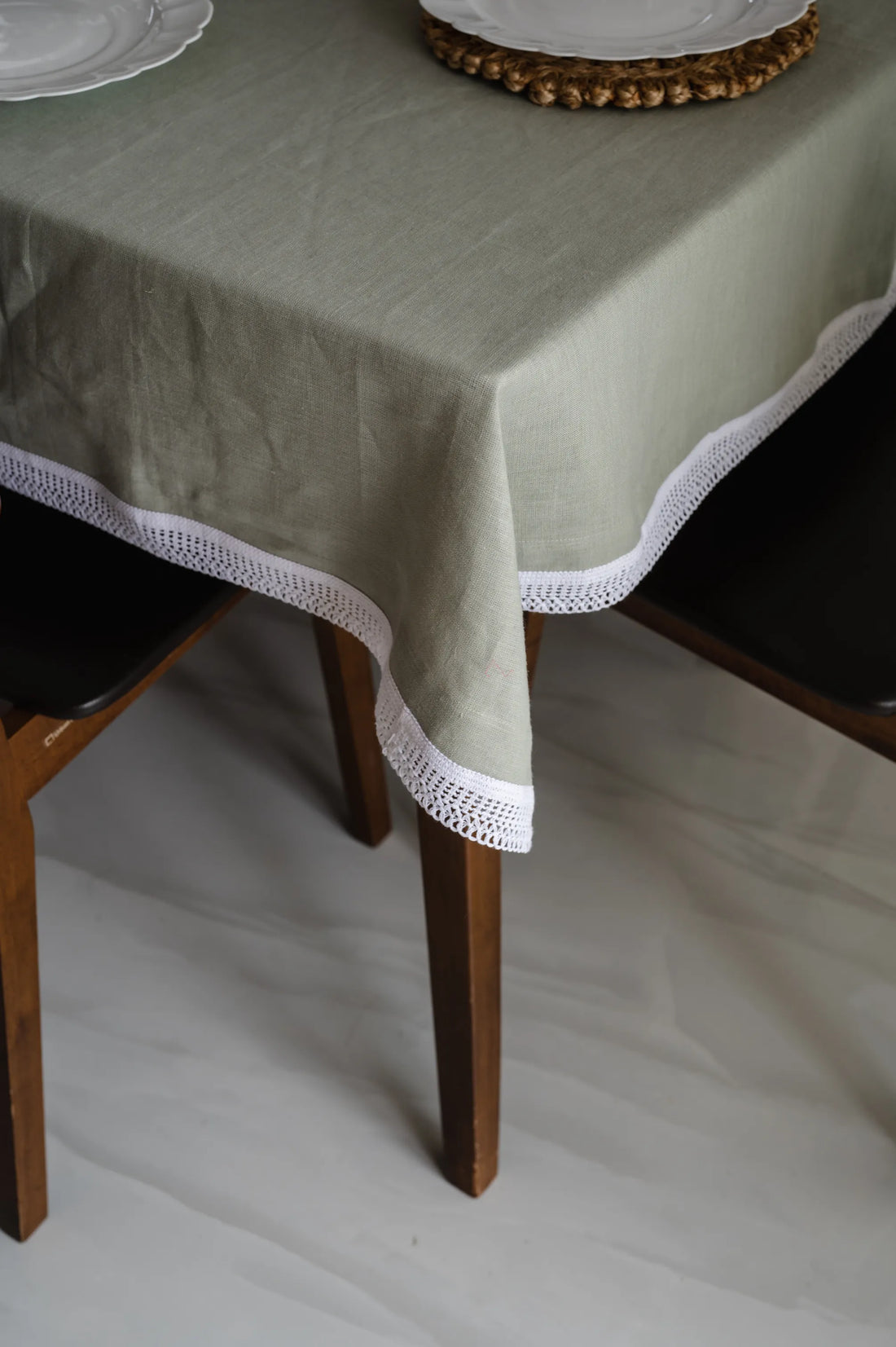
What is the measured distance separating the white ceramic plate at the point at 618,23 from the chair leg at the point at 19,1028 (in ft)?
1.97

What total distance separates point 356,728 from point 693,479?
0.53 meters

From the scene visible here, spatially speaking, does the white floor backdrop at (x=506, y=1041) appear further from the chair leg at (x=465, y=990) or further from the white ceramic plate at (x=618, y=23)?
the white ceramic plate at (x=618, y=23)

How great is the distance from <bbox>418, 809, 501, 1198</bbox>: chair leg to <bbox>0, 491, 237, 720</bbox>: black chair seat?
0.23 metres

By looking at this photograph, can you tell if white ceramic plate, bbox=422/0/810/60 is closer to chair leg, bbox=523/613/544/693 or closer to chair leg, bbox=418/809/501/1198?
chair leg, bbox=523/613/544/693

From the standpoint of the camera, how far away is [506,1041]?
127 centimetres

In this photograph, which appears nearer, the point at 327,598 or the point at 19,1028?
the point at 327,598

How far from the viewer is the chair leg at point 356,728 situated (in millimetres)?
1292

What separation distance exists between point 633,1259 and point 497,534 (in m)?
0.69

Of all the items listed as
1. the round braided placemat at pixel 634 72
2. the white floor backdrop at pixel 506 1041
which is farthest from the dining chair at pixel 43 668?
the round braided placemat at pixel 634 72

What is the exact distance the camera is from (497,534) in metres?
0.74

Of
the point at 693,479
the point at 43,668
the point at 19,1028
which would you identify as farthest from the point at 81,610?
the point at 693,479

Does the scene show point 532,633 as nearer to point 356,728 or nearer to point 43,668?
point 356,728

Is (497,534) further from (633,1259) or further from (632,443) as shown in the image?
(633,1259)

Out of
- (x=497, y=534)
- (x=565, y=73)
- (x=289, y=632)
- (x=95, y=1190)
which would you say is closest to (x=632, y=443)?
(x=497, y=534)
